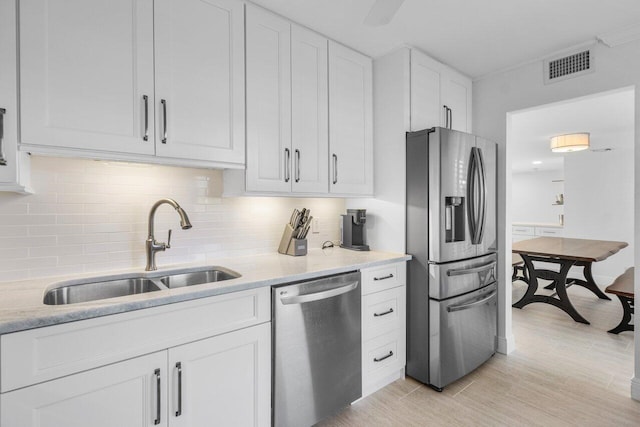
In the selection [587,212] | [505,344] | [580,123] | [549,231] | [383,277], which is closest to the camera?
[383,277]

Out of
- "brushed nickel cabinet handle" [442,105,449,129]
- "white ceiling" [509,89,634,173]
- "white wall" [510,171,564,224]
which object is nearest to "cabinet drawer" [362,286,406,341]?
"brushed nickel cabinet handle" [442,105,449,129]

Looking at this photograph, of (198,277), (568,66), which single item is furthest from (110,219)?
(568,66)

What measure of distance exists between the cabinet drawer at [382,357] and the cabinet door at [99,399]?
4.16 feet

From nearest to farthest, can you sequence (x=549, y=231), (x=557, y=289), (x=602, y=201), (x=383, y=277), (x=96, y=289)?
(x=96, y=289) → (x=383, y=277) → (x=557, y=289) → (x=602, y=201) → (x=549, y=231)

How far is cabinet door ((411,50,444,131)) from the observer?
102 inches

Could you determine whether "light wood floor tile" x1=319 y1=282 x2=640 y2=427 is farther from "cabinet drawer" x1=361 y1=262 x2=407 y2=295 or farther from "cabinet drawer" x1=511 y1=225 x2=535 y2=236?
"cabinet drawer" x1=511 y1=225 x2=535 y2=236

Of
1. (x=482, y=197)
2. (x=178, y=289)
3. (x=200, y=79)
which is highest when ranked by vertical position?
(x=200, y=79)

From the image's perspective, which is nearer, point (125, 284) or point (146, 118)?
point (146, 118)

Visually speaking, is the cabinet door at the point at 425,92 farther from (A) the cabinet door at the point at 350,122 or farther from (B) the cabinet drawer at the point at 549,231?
(B) the cabinet drawer at the point at 549,231

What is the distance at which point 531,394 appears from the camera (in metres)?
2.33

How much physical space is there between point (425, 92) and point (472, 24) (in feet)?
1.83

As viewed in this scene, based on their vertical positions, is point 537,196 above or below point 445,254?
above

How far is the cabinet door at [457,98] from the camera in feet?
9.43

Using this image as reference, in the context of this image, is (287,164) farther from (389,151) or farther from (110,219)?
(110,219)
